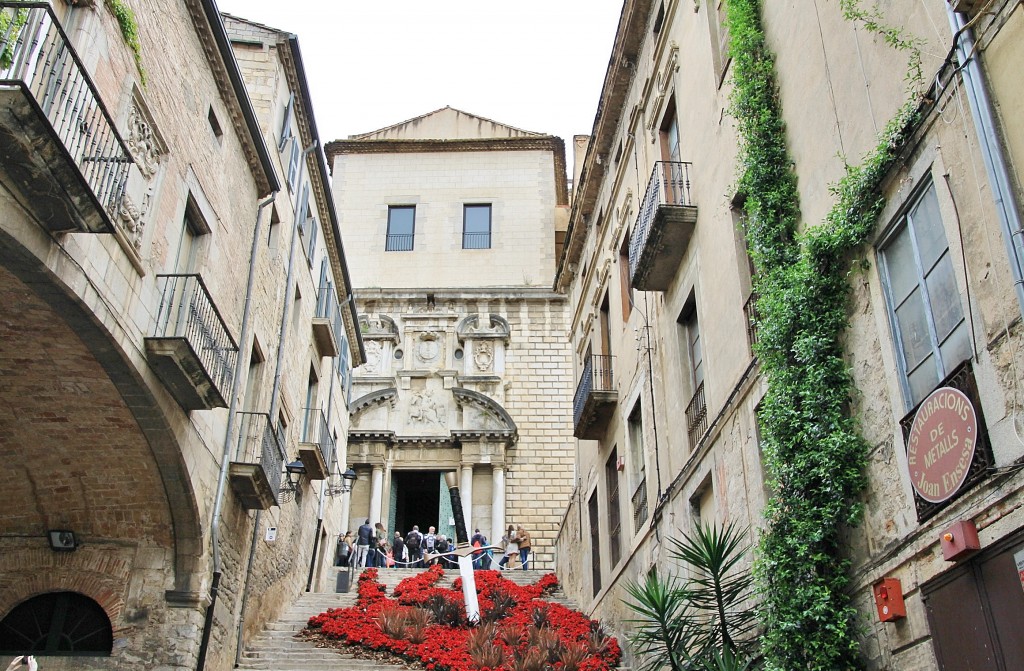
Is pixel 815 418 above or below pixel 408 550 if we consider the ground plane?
below

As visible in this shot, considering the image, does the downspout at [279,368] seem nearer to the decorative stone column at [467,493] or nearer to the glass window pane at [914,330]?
the glass window pane at [914,330]

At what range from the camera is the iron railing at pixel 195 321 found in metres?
11.5

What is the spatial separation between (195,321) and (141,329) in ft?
3.52

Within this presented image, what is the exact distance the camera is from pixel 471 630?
16.1 metres

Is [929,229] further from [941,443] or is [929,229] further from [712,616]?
[712,616]

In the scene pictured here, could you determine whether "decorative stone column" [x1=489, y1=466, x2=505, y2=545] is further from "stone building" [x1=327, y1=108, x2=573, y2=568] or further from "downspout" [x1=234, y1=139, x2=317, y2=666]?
"downspout" [x1=234, y1=139, x2=317, y2=666]

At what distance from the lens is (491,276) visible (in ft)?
106

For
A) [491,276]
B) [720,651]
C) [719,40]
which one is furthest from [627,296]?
[491,276]

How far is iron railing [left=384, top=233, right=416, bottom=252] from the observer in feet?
108

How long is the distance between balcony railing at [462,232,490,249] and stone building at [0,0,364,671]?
50.4 feet

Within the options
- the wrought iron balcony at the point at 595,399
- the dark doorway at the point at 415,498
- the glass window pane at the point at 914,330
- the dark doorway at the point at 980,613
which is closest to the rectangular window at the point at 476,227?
the dark doorway at the point at 415,498

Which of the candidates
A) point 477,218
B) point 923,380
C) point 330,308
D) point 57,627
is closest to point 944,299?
point 923,380

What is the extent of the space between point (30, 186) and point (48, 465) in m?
4.87

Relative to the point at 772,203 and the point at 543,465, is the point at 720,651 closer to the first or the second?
the point at 772,203
